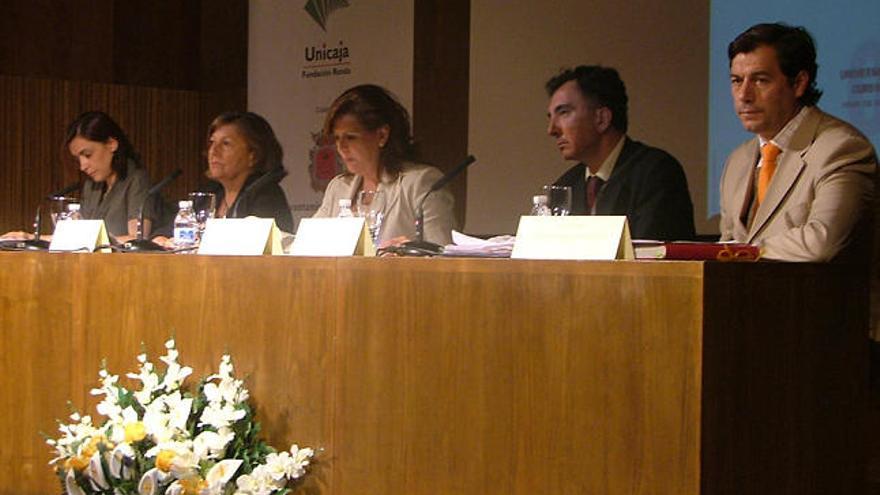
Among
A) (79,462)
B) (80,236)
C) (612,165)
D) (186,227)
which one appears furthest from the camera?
(612,165)

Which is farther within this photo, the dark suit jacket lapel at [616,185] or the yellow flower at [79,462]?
the dark suit jacket lapel at [616,185]

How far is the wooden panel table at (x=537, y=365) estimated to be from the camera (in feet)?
6.12

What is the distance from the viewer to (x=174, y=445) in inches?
93.2

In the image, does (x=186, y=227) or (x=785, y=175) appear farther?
(x=186, y=227)

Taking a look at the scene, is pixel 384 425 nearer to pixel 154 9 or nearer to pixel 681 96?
pixel 681 96

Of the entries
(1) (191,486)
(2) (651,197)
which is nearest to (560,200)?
(2) (651,197)

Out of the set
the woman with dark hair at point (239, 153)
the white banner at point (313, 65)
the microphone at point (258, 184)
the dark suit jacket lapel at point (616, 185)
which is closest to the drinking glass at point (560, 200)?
the dark suit jacket lapel at point (616, 185)

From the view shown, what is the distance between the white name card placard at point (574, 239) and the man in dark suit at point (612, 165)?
131 cm

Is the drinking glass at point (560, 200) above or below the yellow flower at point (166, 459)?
A: above

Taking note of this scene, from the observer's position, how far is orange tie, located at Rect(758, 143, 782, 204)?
2.84 meters

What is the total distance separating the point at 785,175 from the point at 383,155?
4.48 ft

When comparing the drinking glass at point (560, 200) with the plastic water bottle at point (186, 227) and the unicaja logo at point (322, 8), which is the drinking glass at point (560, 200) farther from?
Answer: the unicaja logo at point (322, 8)

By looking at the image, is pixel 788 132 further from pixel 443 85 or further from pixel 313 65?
pixel 313 65

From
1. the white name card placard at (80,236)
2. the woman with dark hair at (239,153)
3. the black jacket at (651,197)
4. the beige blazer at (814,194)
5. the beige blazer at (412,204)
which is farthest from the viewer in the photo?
the woman with dark hair at (239,153)
